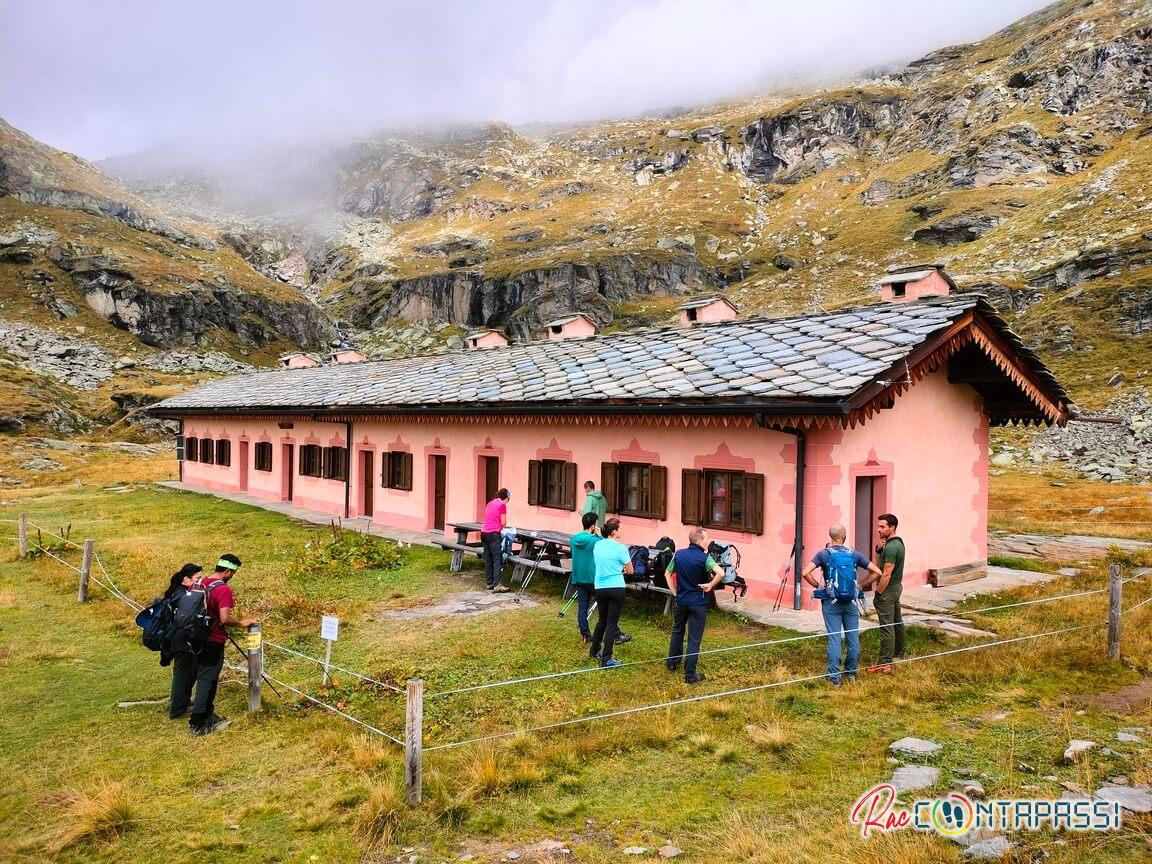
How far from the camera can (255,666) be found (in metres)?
7.20

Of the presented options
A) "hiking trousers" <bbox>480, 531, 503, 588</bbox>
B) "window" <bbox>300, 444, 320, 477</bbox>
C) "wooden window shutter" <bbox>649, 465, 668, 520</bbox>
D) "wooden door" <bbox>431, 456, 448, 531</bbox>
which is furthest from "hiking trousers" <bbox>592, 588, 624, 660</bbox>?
"window" <bbox>300, 444, 320, 477</bbox>

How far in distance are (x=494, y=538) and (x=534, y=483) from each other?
3.17 m

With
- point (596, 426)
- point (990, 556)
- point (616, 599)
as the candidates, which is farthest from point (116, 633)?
point (990, 556)

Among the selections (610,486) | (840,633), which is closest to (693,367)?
(610,486)

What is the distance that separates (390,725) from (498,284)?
4149 inches

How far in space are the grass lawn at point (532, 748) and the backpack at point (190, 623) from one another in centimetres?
84

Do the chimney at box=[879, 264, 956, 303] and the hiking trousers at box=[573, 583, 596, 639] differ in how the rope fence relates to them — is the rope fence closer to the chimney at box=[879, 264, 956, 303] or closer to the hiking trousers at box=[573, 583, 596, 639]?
the hiking trousers at box=[573, 583, 596, 639]

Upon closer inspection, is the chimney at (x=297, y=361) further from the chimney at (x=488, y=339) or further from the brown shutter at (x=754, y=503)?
the brown shutter at (x=754, y=503)

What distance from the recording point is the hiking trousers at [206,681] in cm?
680

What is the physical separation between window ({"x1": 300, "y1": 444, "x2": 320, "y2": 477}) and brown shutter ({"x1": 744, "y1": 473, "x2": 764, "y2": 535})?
15.5 metres

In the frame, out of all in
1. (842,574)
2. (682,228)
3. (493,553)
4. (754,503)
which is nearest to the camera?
(842,574)

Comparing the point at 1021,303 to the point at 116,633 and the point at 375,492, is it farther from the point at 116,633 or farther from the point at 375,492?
the point at 116,633

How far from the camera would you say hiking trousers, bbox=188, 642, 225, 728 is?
6.80 metres

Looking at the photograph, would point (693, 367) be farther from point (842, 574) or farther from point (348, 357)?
point (348, 357)
